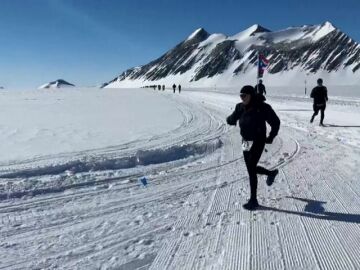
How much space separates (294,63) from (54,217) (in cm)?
17935

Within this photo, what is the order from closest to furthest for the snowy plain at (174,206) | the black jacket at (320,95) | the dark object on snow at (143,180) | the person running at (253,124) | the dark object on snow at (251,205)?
the snowy plain at (174,206)
the person running at (253,124)
the dark object on snow at (251,205)
the dark object on snow at (143,180)
the black jacket at (320,95)

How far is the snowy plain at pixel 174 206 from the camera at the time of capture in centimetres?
454

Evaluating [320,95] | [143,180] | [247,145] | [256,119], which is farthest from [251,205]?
[320,95]

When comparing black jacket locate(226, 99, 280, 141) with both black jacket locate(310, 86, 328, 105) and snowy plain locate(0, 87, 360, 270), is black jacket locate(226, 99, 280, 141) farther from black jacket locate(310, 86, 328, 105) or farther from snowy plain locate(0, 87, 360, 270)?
black jacket locate(310, 86, 328, 105)

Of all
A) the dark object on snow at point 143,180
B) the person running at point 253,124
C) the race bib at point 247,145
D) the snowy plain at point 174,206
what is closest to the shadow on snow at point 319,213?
the snowy plain at point 174,206

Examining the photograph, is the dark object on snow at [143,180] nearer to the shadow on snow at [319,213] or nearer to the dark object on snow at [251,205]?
the dark object on snow at [251,205]

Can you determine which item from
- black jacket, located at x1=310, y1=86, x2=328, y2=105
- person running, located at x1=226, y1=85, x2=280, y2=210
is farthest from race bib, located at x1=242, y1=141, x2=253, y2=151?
black jacket, located at x1=310, y1=86, x2=328, y2=105

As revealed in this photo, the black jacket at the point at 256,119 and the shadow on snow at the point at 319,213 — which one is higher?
the black jacket at the point at 256,119

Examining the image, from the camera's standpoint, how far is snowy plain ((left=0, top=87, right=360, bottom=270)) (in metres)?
4.54

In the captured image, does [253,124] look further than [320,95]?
No

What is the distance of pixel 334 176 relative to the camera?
776 cm

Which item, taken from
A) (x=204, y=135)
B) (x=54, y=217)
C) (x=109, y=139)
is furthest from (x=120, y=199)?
(x=204, y=135)

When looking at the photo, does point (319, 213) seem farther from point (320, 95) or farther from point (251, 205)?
point (320, 95)

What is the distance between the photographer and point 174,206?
6211 mm
